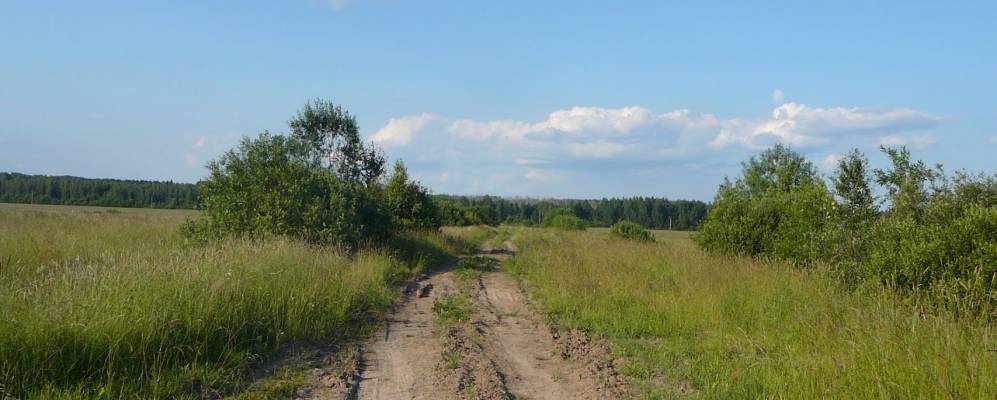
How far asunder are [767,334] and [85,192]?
85.4m

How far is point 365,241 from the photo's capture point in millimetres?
17609

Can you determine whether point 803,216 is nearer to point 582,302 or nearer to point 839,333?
point 582,302

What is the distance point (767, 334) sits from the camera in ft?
25.1

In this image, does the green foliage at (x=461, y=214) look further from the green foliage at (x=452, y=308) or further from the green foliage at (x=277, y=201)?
the green foliage at (x=452, y=308)

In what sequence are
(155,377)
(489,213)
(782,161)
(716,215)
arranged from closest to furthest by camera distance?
(155,377)
(716,215)
(782,161)
(489,213)

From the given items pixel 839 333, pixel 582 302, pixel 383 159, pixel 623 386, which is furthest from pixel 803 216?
pixel 383 159

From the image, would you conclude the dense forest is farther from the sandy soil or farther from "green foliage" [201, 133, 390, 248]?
the sandy soil

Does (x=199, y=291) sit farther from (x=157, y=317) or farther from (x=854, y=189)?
(x=854, y=189)

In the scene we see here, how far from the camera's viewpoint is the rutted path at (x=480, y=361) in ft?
19.2

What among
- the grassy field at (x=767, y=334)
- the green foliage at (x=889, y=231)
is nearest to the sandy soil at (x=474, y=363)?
the grassy field at (x=767, y=334)

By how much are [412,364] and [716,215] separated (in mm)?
12988

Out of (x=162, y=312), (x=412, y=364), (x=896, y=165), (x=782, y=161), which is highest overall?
(x=782, y=161)

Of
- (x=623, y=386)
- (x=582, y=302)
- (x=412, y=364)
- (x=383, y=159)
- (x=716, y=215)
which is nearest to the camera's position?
(x=623, y=386)

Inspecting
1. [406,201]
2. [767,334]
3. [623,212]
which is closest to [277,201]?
[767,334]
